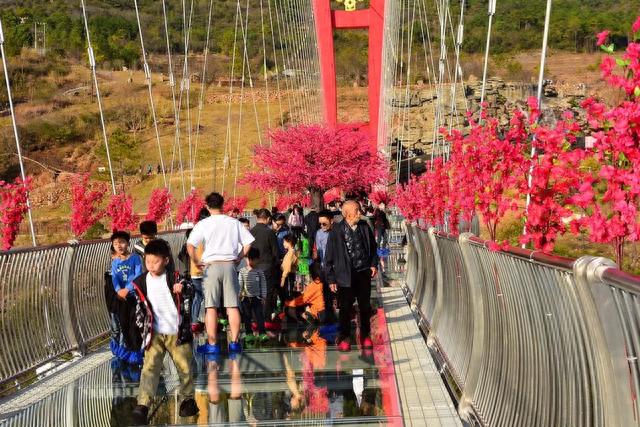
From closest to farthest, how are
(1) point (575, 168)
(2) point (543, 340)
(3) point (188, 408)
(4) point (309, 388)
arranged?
(2) point (543, 340) → (1) point (575, 168) → (3) point (188, 408) → (4) point (309, 388)

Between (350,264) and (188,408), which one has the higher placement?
(188,408)

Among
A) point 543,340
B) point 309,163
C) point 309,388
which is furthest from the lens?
point 309,163

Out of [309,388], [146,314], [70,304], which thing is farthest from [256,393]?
[70,304]

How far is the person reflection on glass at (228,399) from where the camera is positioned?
6.58m

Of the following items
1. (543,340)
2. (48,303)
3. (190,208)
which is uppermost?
(543,340)

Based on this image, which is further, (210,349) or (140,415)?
(210,349)

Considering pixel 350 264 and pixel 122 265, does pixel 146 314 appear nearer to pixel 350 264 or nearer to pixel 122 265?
pixel 122 265

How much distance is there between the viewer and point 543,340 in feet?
15.4

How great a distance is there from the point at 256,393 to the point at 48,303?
10.5 feet

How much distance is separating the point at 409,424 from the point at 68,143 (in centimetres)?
10370

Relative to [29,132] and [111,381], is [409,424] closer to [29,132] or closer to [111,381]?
[111,381]

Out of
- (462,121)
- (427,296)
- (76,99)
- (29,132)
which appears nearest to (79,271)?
(427,296)

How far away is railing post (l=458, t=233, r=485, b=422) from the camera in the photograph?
6.72 metres

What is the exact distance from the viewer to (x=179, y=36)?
5743 inches
